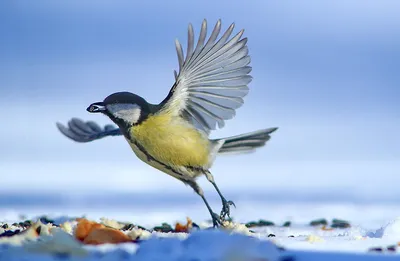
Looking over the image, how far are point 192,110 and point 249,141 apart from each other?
23.4 inches

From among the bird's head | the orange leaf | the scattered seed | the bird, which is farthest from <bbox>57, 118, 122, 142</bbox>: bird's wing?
the orange leaf

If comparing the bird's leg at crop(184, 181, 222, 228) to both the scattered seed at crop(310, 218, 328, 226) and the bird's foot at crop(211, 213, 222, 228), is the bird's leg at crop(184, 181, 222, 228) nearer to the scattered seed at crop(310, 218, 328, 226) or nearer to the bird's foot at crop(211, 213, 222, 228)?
the bird's foot at crop(211, 213, 222, 228)

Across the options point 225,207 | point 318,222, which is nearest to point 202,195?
point 225,207

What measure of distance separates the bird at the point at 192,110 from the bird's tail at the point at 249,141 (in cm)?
5

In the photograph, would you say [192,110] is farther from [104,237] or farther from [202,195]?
[104,237]

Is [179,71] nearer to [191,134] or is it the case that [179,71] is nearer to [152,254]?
[191,134]

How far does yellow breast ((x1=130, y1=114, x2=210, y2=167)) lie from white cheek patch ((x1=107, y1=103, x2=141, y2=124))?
2.4 inches

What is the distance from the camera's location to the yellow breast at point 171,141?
4.64 m

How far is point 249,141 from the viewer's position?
534cm

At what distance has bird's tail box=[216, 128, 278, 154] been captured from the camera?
208 inches

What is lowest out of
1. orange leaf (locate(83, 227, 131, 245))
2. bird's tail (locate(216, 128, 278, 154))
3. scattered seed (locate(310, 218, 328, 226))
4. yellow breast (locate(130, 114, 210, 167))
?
orange leaf (locate(83, 227, 131, 245))

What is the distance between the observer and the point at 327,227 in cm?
594

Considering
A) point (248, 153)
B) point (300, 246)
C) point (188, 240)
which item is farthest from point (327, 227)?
point (188, 240)

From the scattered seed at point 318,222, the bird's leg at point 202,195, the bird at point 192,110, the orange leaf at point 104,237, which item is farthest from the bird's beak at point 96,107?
the scattered seed at point 318,222
